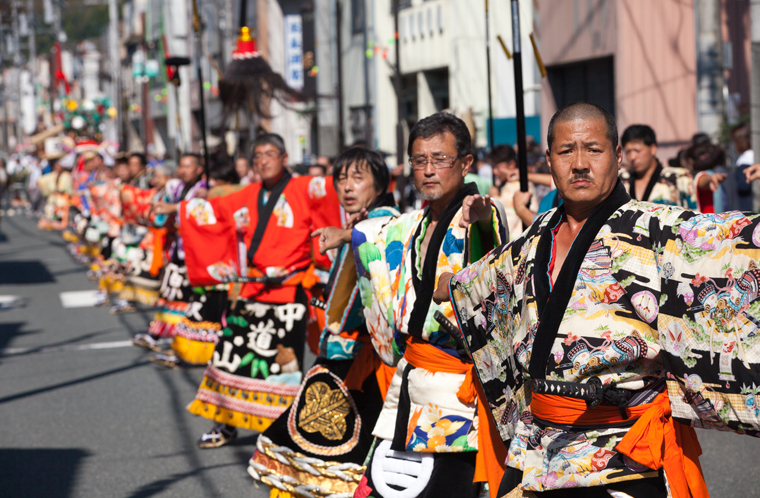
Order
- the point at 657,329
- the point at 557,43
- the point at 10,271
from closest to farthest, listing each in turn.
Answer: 1. the point at 657,329
2. the point at 557,43
3. the point at 10,271

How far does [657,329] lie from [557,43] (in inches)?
486

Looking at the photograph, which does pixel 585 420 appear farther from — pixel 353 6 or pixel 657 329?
pixel 353 6

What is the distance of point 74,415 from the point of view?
6465 millimetres

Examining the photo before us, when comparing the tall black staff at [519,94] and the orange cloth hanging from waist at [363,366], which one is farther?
the orange cloth hanging from waist at [363,366]

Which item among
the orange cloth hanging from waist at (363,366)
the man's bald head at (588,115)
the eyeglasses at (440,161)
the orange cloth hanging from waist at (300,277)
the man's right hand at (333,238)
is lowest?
the orange cloth hanging from waist at (363,366)

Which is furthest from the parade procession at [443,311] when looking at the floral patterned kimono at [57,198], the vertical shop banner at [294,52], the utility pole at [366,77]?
the vertical shop banner at [294,52]

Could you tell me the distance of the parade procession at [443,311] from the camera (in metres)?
2.47

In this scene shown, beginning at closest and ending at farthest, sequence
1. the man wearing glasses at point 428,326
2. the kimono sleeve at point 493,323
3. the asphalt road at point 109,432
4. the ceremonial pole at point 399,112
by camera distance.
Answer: the kimono sleeve at point 493,323
the man wearing glasses at point 428,326
the asphalt road at point 109,432
the ceremonial pole at point 399,112

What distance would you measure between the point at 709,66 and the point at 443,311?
8845mm

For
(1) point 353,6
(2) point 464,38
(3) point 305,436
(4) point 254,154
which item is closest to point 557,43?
(2) point 464,38

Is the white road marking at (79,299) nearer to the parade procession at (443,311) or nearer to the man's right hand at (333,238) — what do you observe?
the parade procession at (443,311)

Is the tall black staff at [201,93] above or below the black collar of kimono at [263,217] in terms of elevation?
above

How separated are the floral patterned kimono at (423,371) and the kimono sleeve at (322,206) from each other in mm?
1959

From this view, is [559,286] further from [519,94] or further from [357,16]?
[357,16]
